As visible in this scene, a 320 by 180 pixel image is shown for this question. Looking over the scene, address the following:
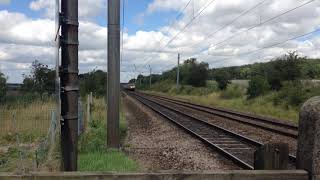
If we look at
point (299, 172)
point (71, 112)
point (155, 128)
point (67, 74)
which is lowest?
point (155, 128)

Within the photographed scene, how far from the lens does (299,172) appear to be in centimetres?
496

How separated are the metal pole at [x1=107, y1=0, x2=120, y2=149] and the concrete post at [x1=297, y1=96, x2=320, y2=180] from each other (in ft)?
35.3

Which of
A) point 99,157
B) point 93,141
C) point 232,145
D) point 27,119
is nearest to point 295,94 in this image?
point 232,145

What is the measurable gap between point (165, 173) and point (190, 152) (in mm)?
10965

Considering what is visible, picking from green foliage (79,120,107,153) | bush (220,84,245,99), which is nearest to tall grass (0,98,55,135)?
green foliage (79,120,107,153)

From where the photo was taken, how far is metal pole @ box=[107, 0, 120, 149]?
1524 cm

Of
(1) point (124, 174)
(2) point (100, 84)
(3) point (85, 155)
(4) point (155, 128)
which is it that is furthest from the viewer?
(2) point (100, 84)

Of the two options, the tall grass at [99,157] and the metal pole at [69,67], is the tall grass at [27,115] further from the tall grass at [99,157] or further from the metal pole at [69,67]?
the metal pole at [69,67]

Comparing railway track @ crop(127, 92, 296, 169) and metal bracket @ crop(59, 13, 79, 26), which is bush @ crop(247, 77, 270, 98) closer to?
railway track @ crop(127, 92, 296, 169)

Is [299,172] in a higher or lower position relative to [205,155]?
higher

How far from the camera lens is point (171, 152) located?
15.9 m

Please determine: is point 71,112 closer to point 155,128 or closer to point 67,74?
point 67,74

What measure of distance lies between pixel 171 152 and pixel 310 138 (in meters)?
11.1

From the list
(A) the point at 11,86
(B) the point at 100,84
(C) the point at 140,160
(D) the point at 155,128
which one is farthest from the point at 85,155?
(B) the point at 100,84
